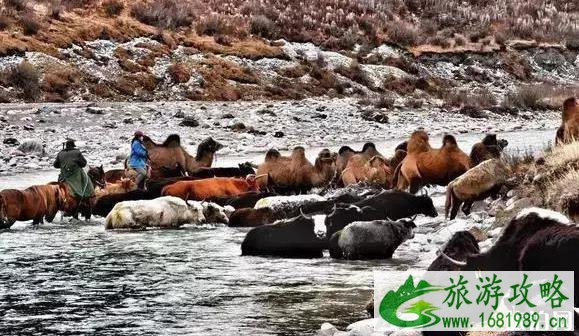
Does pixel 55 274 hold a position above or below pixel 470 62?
below

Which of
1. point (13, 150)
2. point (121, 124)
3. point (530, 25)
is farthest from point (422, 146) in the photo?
point (530, 25)

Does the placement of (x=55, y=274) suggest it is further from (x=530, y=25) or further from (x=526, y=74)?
(x=530, y=25)

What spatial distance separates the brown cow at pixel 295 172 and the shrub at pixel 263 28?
3108 centimetres

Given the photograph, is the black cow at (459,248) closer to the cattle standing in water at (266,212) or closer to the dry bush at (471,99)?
the cattle standing in water at (266,212)

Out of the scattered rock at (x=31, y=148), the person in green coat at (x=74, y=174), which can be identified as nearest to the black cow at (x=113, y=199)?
the person in green coat at (x=74, y=174)

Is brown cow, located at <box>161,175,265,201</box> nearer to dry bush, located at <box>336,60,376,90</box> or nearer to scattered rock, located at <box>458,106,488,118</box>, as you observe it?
scattered rock, located at <box>458,106,488,118</box>

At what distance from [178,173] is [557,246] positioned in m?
13.6

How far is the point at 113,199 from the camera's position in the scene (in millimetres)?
15727

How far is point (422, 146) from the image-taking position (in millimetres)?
14828

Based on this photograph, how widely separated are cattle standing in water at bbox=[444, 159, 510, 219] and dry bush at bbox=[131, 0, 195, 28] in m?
33.7

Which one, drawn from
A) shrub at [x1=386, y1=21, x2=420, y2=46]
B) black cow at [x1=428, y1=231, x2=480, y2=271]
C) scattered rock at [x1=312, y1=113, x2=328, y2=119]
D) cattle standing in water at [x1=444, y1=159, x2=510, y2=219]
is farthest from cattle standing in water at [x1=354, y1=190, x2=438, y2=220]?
shrub at [x1=386, y1=21, x2=420, y2=46]

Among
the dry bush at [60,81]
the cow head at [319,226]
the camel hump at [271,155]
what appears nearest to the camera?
the cow head at [319,226]

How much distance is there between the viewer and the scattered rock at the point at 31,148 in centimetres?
2335

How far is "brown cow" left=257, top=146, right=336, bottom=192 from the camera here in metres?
17.1
